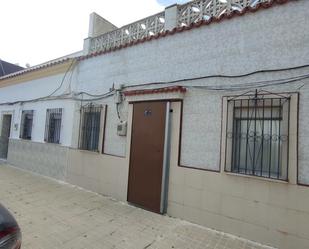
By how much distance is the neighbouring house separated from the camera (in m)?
3.72

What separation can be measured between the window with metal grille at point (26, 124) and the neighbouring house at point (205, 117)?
2.93 metres

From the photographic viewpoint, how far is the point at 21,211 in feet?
15.9

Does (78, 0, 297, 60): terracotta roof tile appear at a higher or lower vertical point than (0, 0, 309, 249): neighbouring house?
higher

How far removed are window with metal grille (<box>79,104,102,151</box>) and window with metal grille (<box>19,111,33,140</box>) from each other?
3.48m

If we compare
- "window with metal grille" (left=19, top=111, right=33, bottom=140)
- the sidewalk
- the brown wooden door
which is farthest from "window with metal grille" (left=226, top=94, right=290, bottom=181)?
"window with metal grille" (left=19, top=111, right=33, bottom=140)

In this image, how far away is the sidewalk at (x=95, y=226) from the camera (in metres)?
3.72

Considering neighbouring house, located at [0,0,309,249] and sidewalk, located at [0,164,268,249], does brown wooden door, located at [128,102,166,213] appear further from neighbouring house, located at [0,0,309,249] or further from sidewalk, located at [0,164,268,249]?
sidewalk, located at [0,164,268,249]

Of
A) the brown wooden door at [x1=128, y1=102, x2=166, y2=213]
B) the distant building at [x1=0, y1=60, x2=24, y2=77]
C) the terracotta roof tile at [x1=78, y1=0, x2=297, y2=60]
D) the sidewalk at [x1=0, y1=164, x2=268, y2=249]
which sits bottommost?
the sidewalk at [x1=0, y1=164, x2=268, y2=249]

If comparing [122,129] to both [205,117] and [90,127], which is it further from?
[205,117]

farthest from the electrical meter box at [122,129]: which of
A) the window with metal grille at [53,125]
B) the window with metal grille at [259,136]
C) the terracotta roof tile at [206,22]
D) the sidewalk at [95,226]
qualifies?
the window with metal grille at [53,125]

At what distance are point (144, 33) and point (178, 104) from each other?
2375 mm

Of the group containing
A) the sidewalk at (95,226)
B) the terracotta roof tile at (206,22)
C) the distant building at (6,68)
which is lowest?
the sidewalk at (95,226)

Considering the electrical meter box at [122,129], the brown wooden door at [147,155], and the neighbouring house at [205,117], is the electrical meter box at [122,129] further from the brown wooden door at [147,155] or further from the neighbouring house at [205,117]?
the brown wooden door at [147,155]

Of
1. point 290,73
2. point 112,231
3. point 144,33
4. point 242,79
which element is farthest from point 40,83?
point 290,73
